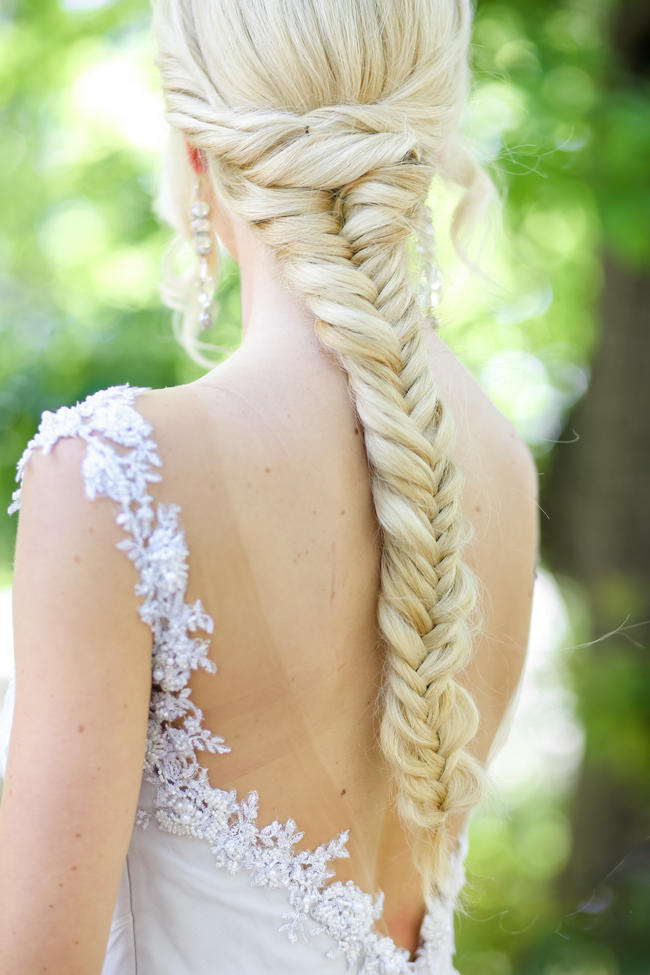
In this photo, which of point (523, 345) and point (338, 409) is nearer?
point (338, 409)

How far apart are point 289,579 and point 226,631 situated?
0.09 meters

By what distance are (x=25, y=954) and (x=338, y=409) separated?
0.69m

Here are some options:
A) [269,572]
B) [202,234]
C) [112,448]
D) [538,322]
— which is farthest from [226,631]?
[538,322]

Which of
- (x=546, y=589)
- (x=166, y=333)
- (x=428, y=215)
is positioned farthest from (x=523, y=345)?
(x=428, y=215)

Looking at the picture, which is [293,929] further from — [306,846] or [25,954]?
[25,954]

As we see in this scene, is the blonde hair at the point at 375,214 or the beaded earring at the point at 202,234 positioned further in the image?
the beaded earring at the point at 202,234

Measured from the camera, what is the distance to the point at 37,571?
3.15 ft

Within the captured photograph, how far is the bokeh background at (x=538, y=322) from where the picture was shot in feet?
9.91

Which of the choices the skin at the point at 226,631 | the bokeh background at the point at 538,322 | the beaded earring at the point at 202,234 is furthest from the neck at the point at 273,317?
the bokeh background at the point at 538,322

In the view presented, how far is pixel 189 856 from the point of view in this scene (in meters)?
1.17

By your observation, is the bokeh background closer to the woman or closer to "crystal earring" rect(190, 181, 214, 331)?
"crystal earring" rect(190, 181, 214, 331)

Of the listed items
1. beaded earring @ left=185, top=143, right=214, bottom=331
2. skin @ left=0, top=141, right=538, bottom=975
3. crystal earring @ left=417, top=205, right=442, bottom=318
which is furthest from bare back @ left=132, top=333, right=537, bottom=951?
beaded earring @ left=185, top=143, right=214, bottom=331

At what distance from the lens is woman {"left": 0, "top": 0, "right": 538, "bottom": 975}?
987 millimetres

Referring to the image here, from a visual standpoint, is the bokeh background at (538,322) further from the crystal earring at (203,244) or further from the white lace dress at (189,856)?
the white lace dress at (189,856)
